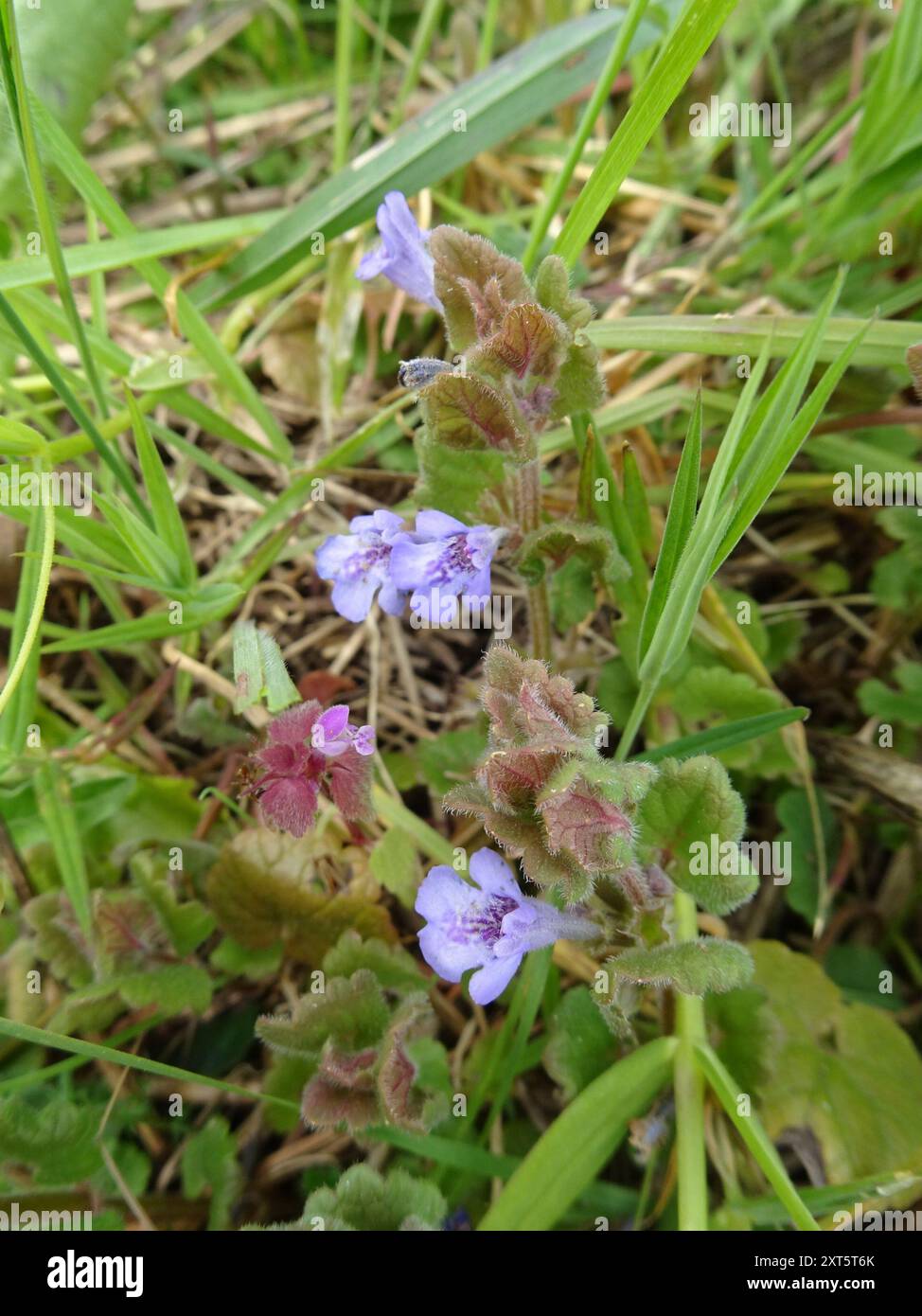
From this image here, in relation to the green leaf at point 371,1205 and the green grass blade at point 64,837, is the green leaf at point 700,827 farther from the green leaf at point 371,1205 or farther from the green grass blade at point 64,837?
the green grass blade at point 64,837

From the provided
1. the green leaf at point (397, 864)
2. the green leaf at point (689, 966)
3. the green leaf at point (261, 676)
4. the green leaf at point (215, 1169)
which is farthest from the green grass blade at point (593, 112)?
the green leaf at point (215, 1169)

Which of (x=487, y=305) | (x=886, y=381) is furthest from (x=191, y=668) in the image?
(x=886, y=381)

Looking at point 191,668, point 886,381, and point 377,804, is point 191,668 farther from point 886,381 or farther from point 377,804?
point 886,381

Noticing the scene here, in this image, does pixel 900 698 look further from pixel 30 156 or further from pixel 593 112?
pixel 30 156

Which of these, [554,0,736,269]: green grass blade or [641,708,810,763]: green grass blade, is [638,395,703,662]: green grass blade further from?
[554,0,736,269]: green grass blade

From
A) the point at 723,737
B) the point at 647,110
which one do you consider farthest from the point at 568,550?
the point at 647,110

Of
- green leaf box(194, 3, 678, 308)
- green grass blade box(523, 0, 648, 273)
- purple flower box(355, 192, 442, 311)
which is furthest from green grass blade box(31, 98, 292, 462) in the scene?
green grass blade box(523, 0, 648, 273)

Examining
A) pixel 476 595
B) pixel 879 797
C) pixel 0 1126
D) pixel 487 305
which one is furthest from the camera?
pixel 879 797
